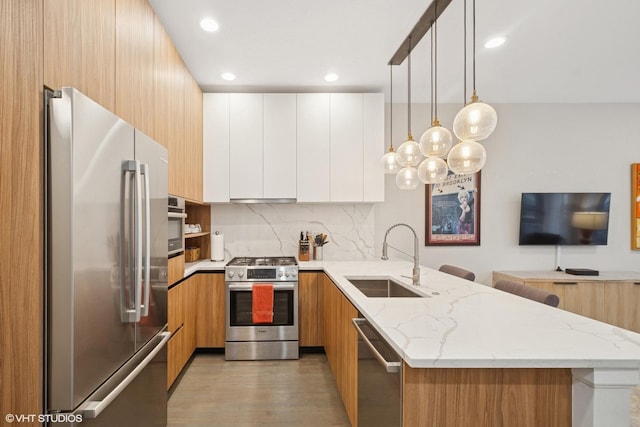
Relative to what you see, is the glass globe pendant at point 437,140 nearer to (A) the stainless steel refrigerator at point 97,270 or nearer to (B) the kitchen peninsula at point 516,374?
(B) the kitchen peninsula at point 516,374

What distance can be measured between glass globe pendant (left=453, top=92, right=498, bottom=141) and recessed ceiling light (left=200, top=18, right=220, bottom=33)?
181 cm

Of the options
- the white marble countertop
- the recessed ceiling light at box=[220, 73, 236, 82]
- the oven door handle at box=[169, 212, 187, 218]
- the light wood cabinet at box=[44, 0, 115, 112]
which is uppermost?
the recessed ceiling light at box=[220, 73, 236, 82]

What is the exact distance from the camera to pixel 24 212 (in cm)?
102

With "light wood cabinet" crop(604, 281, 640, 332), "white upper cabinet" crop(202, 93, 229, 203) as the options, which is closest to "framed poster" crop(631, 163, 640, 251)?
"light wood cabinet" crop(604, 281, 640, 332)

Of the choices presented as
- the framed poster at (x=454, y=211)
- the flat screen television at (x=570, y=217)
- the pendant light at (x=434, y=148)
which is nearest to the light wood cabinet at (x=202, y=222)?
the pendant light at (x=434, y=148)

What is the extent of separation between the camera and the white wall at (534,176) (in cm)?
382

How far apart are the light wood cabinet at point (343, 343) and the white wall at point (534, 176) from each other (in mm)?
1379

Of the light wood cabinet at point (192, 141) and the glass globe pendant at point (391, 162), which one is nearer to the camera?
the glass globe pendant at point (391, 162)

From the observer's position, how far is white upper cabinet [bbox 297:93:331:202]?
3.36 m

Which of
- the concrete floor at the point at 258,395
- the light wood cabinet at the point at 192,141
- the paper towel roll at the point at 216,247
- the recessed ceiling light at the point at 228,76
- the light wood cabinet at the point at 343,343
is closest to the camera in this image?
the light wood cabinet at the point at 343,343

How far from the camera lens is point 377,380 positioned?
135 centimetres

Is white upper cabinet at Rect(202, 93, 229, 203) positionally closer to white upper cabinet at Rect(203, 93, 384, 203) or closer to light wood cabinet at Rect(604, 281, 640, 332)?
white upper cabinet at Rect(203, 93, 384, 203)

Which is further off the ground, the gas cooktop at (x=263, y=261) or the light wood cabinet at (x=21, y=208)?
the light wood cabinet at (x=21, y=208)

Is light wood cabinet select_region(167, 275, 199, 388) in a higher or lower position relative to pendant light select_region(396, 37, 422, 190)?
lower
